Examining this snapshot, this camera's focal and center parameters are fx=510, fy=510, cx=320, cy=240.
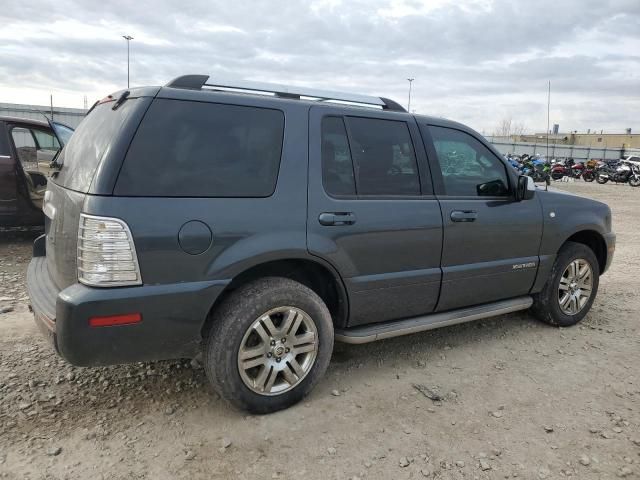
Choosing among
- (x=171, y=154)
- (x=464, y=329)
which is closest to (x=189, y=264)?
(x=171, y=154)

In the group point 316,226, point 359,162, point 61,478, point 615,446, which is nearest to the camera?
point 61,478

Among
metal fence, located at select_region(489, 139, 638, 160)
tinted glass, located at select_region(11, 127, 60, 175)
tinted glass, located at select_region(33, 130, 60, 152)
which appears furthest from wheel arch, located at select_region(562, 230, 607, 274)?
metal fence, located at select_region(489, 139, 638, 160)

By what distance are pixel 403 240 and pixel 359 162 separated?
59 centimetres

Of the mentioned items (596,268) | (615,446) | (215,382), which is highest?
(596,268)

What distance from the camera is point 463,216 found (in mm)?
3627

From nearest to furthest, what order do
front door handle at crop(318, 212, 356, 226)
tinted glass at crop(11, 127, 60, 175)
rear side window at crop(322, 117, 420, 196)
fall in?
front door handle at crop(318, 212, 356, 226) < rear side window at crop(322, 117, 420, 196) < tinted glass at crop(11, 127, 60, 175)

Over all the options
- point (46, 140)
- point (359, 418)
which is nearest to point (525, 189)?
point (359, 418)

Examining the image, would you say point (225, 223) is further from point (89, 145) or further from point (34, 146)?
point (34, 146)

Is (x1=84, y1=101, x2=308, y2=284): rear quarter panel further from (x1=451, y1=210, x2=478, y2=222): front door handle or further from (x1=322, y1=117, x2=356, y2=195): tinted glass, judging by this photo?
(x1=451, y1=210, x2=478, y2=222): front door handle

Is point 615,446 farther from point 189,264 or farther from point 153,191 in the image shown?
point 153,191

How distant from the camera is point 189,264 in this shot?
2.61 m

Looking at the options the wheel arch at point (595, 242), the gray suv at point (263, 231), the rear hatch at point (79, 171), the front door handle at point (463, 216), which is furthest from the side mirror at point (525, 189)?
the rear hatch at point (79, 171)

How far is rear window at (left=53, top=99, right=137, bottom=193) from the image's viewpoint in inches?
103

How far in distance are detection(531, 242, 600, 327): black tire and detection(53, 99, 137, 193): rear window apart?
3597 mm
